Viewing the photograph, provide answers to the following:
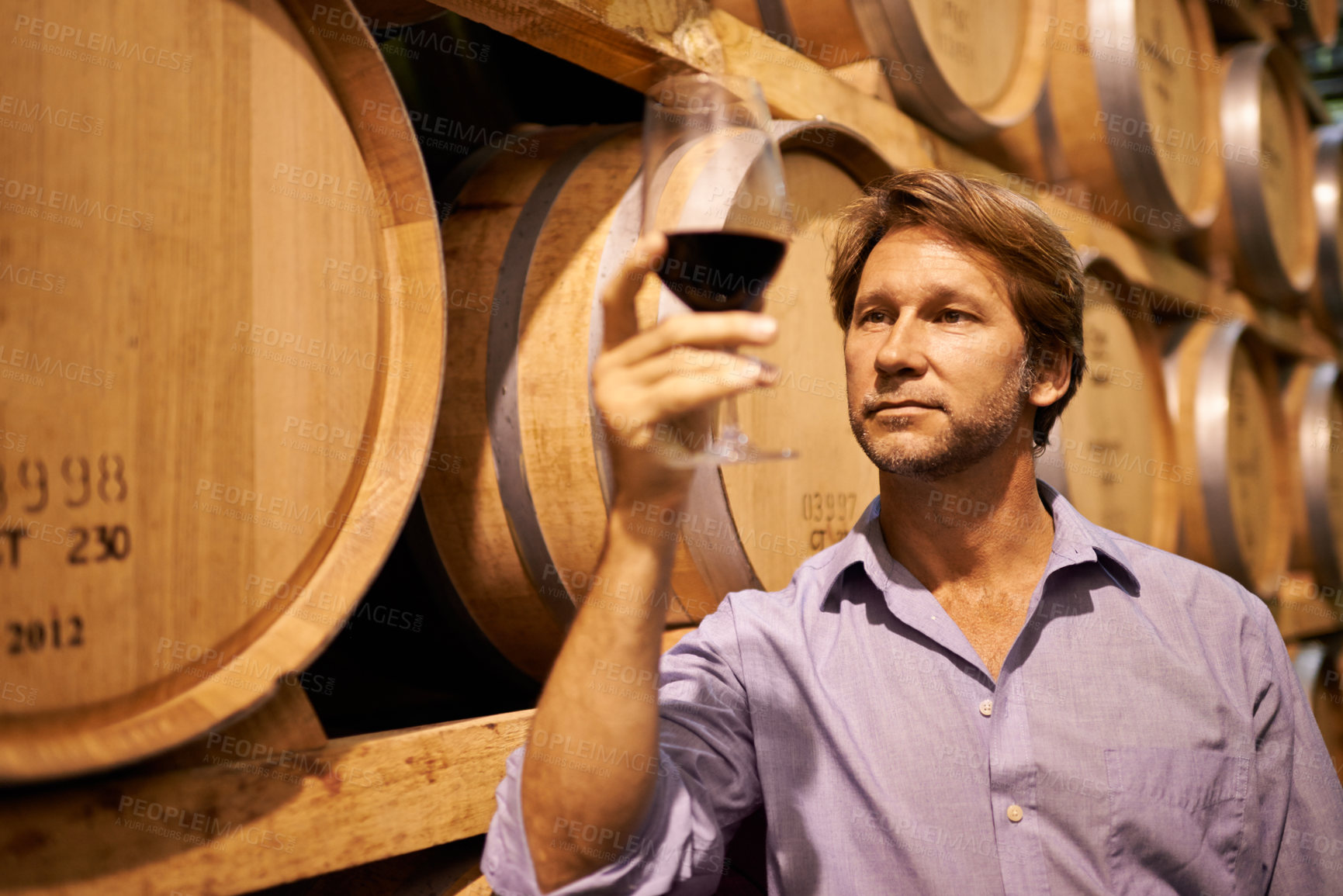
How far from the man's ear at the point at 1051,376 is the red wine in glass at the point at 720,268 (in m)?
0.94

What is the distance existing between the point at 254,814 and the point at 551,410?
0.66 m

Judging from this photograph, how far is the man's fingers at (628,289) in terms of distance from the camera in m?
0.77

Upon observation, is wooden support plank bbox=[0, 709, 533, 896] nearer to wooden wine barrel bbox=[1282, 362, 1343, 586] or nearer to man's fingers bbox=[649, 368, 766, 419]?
man's fingers bbox=[649, 368, 766, 419]

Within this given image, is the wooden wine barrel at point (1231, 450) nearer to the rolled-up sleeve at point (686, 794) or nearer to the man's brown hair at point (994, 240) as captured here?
the man's brown hair at point (994, 240)

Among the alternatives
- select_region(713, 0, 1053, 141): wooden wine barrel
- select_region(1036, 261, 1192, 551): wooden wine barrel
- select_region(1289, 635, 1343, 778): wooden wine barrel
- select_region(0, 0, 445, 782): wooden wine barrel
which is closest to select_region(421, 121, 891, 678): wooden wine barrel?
select_region(0, 0, 445, 782): wooden wine barrel

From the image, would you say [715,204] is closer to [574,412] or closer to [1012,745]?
[574,412]

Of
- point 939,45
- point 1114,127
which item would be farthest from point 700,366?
point 1114,127

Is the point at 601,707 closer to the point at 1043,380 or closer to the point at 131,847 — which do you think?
the point at 131,847

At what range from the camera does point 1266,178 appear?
13.1 feet

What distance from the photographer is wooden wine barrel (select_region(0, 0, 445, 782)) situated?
0.79 m

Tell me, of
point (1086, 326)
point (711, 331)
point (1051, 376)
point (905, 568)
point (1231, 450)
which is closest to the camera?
point (711, 331)

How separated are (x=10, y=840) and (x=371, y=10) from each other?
3.41 feet

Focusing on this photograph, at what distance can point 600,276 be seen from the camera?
1.39m

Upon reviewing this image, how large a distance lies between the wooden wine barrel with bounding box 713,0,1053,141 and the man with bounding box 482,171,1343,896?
553 millimetres
